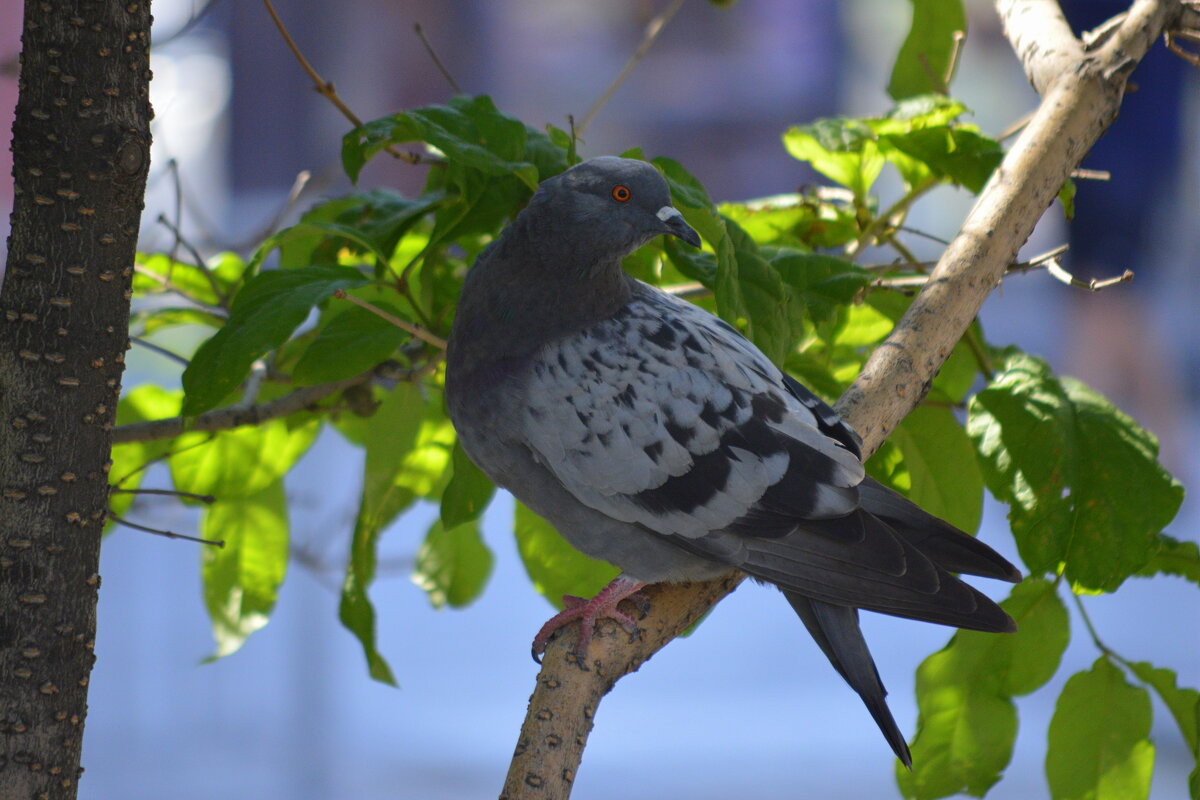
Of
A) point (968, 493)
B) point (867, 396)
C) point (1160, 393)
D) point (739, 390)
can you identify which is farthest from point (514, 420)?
point (1160, 393)

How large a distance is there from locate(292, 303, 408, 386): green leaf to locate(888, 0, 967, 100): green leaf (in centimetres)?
64

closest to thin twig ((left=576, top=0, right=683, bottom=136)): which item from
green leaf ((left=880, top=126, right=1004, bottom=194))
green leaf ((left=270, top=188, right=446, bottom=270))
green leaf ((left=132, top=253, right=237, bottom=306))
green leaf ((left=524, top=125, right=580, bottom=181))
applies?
green leaf ((left=524, top=125, right=580, bottom=181))

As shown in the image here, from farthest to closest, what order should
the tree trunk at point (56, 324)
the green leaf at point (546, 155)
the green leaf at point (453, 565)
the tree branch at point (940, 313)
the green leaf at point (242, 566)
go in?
1. the green leaf at point (453, 565)
2. the green leaf at point (242, 566)
3. the green leaf at point (546, 155)
4. the tree branch at point (940, 313)
5. the tree trunk at point (56, 324)

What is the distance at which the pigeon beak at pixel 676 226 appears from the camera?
0.82 m

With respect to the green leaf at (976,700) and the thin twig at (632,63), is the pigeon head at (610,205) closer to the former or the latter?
the thin twig at (632,63)

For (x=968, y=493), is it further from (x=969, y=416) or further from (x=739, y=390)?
(x=739, y=390)

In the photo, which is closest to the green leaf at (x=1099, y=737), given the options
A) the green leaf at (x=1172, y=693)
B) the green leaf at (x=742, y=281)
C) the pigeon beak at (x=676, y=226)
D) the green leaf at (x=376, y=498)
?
the green leaf at (x=1172, y=693)

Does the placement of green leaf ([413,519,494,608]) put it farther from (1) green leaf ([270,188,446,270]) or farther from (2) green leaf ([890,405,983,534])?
(2) green leaf ([890,405,983,534])

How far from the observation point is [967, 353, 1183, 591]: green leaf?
0.82 metres

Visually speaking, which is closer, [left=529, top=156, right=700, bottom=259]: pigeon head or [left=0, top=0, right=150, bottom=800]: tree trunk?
[left=0, top=0, right=150, bottom=800]: tree trunk

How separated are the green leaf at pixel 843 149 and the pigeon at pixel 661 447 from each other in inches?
10.4

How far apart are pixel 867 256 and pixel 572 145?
2218mm

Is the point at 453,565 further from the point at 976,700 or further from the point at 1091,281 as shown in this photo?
the point at 1091,281

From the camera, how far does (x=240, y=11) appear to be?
304 cm
